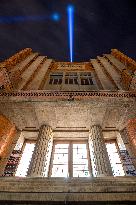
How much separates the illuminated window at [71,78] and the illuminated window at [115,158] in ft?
14.9

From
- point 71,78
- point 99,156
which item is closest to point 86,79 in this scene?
point 71,78

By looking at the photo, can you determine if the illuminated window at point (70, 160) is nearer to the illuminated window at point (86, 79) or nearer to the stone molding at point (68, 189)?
the stone molding at point (68, 189)

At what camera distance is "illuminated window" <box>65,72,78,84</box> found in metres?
14.4

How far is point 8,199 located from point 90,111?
5.95 meters

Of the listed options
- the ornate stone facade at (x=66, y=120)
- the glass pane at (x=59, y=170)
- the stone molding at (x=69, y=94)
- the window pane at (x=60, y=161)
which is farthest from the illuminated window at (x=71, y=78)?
the glass pane at (x=59, y=170)

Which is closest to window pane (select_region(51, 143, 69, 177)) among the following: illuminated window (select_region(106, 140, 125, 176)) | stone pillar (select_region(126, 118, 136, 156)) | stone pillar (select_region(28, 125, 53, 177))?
stone pillar (select_region(28, 125, 53, 177))

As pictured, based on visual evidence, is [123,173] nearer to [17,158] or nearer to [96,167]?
[96,167]

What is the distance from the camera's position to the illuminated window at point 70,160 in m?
9.34

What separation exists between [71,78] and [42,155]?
701 cm

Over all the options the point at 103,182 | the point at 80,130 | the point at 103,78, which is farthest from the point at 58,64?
the point at 103,182

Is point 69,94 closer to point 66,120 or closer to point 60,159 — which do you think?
point 66,120

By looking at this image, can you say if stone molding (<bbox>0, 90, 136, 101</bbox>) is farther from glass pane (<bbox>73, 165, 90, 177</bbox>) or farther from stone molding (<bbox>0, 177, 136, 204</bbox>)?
stone molding (<bbox>0, 177, 136, 204</bbox>)

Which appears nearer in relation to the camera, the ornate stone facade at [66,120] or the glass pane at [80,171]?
the ornate stone facade at [66,120]

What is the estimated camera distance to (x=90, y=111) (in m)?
11.1
